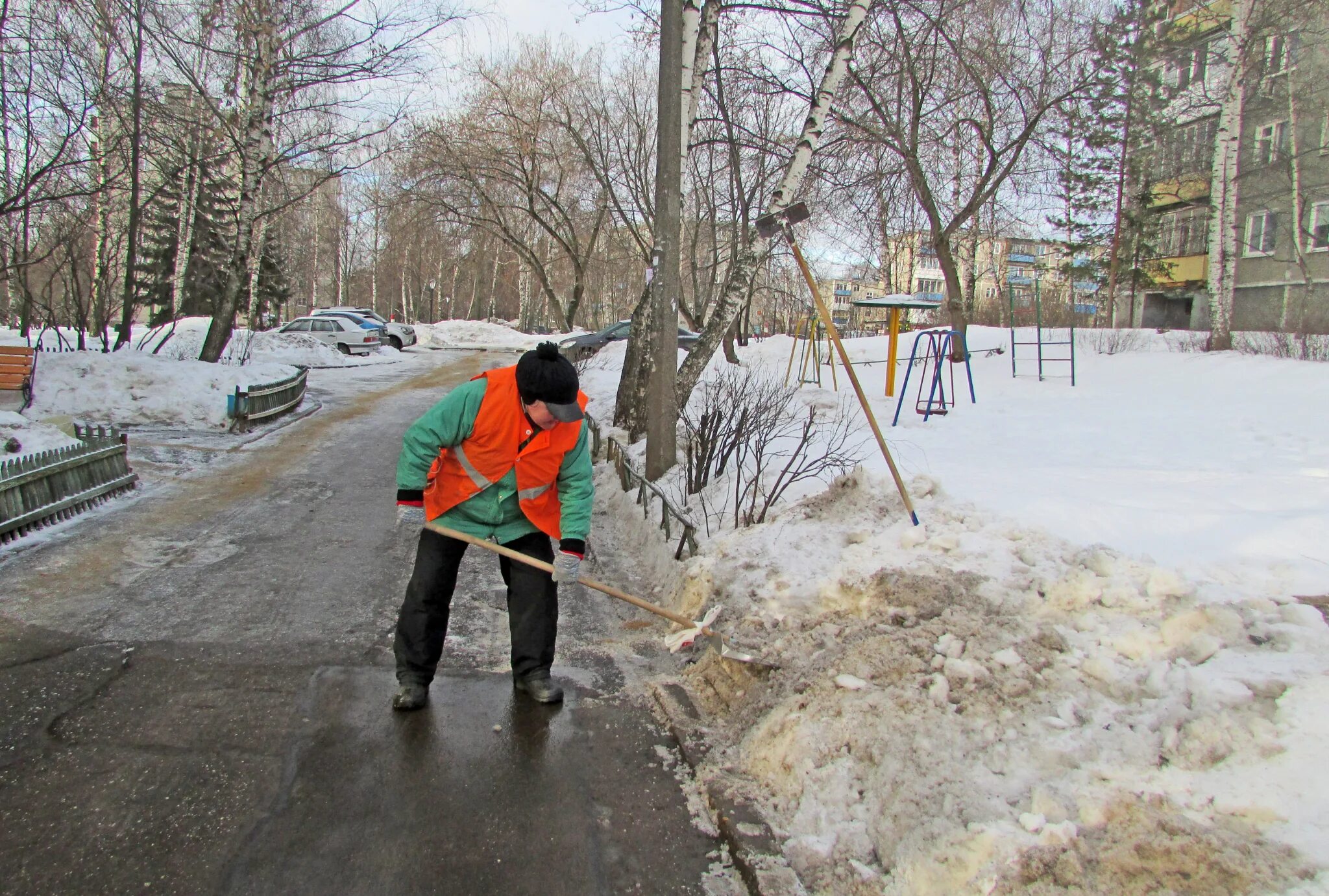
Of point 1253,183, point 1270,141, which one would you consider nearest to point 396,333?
point 1270,141

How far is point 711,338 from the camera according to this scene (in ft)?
28.6

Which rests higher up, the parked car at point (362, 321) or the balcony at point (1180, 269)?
the balcony at point (1180, 269)

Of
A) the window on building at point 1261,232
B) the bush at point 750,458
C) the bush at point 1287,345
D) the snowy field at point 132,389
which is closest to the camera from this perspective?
the bush at point 750,458

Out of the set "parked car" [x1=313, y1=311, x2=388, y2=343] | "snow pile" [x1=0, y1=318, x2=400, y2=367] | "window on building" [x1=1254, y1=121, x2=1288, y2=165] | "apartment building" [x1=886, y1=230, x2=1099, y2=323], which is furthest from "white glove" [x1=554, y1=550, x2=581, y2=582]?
"window on building" [x1=1254, y1=121, x2=1288, y2=165]

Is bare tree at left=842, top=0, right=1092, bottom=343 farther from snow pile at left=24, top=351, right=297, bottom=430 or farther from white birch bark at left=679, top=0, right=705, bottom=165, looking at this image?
snow pile at left=24, top=351, right=297, bottom=430

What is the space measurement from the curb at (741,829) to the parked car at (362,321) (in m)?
25.9

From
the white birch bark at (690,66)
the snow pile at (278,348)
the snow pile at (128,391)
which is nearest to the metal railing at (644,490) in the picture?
the white birch bark at (690,66)

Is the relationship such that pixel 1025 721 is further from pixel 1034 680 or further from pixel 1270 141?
pixel 1270 141

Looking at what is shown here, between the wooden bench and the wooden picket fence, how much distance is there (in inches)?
165

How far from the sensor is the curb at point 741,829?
260 centimetres

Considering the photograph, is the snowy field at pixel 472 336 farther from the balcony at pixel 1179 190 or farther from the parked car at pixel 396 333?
the balcony at pixel 1179 190

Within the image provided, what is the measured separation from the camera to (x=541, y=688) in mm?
3740

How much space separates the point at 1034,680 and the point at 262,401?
11077mm

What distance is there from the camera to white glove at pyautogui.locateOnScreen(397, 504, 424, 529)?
11.5ft
